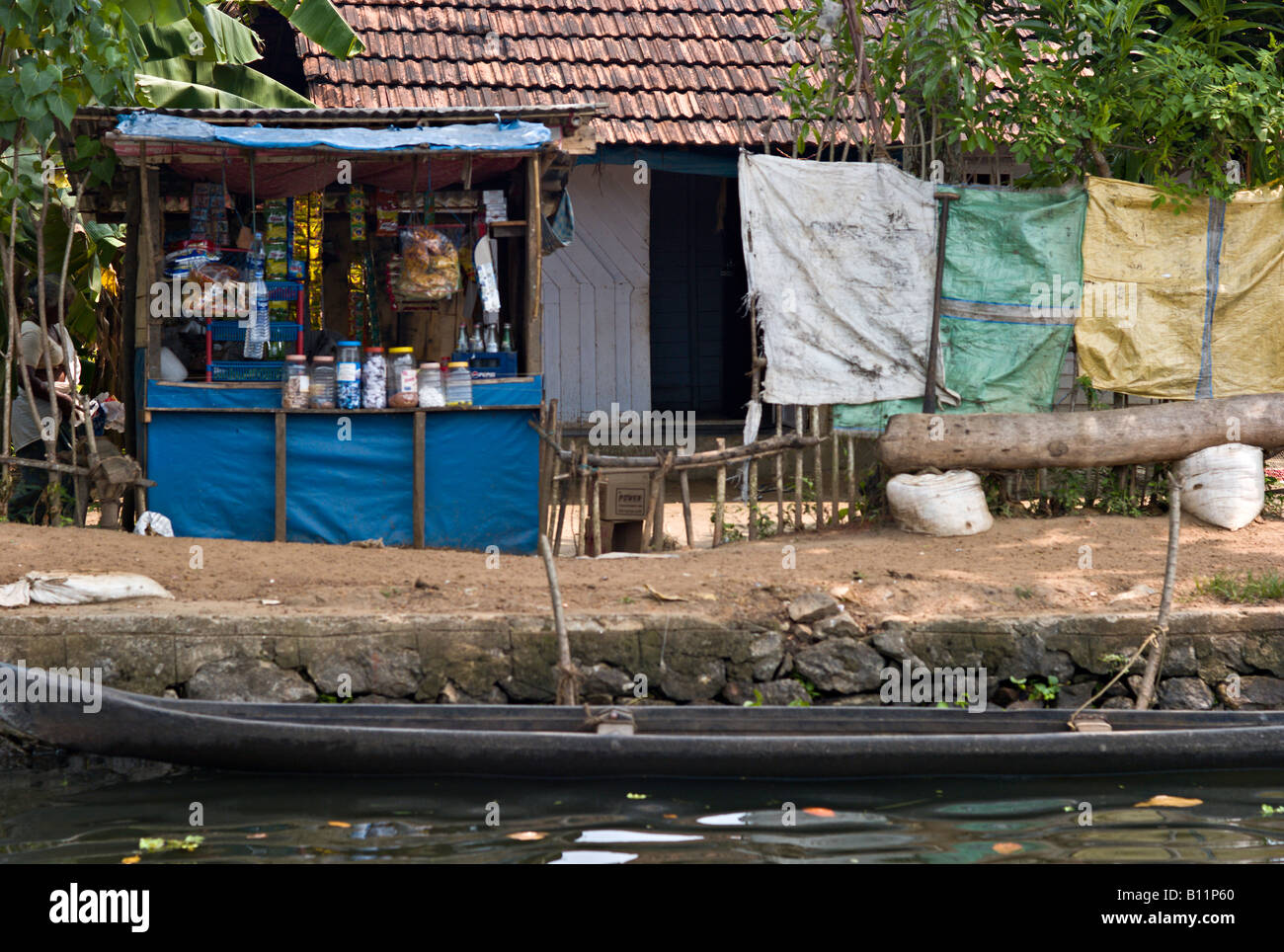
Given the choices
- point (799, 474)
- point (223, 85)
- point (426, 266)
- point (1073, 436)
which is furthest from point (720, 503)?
point (223, 85)

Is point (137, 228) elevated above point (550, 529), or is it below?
above

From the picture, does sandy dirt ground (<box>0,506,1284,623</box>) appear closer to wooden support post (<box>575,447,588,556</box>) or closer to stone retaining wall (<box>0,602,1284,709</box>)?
stone retaining wall (<box>0,602,1284,709</box>)

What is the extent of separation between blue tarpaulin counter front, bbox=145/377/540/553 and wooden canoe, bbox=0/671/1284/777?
239 cm

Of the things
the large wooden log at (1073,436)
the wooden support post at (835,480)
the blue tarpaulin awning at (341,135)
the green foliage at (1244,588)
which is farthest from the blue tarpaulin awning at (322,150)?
the green foliage at (1244,588)

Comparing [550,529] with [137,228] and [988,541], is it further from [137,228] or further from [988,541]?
[137,228]

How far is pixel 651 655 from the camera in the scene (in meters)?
6.89

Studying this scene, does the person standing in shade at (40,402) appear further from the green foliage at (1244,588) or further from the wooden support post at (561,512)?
the green foliage at (1244,588)

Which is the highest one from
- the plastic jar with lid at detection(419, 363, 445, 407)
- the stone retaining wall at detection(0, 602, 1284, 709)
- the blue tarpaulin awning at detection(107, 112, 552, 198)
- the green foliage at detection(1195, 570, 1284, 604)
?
the blue tarpaulin awning at detection(107, 112, 552, 198)

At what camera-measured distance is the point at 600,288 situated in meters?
11.4

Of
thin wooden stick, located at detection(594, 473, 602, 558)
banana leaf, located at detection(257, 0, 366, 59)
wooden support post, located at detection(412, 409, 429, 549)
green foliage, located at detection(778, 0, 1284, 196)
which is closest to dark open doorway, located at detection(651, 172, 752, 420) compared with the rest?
green foliage, located at detection(778, 0, 1284, 196)

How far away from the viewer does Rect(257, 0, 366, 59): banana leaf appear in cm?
984

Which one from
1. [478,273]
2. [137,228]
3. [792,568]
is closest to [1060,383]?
[792,568]

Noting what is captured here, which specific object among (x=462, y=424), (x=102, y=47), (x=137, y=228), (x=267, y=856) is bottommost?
(x=267, y=856)

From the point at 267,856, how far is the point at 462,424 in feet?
12.1
